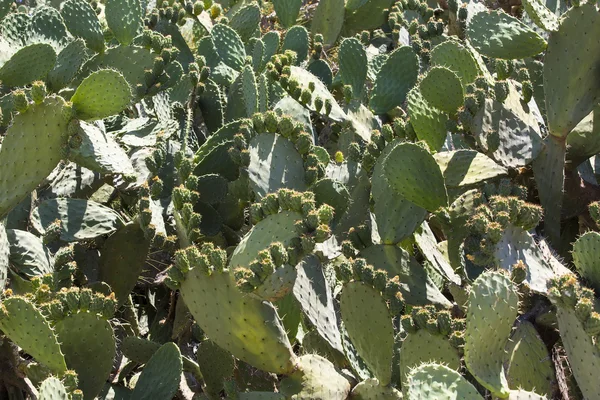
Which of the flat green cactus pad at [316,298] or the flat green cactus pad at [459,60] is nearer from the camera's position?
the flat green cactus pad at [316,298]

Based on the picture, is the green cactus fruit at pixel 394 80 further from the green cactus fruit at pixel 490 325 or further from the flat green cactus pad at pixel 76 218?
the green cactus fruit at pixel 490 325

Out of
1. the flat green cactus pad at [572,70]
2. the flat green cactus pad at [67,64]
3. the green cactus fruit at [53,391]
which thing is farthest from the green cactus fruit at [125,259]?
the flat green cactus pad at [572,70]

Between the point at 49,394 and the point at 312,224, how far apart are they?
75cm

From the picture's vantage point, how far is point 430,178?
99.3 inches

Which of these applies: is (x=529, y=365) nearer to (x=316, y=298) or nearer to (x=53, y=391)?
(x=316, y=298)

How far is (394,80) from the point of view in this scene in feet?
11.1

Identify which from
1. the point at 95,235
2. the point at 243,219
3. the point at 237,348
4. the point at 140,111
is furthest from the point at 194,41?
the point at 237,348

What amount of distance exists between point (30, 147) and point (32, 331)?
2.13 feet

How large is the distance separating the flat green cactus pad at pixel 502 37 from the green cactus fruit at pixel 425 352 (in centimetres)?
111

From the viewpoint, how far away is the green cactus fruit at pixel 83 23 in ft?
11.2

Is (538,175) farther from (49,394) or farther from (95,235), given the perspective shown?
(49,394)

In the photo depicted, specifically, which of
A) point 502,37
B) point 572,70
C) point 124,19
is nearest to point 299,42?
point 124,19

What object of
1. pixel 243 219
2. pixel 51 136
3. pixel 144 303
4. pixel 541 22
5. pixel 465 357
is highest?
pixel 541 22

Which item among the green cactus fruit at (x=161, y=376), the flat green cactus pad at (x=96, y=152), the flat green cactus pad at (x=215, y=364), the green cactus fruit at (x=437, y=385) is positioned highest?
the flat green cactus pad at (x=96, y=152)
